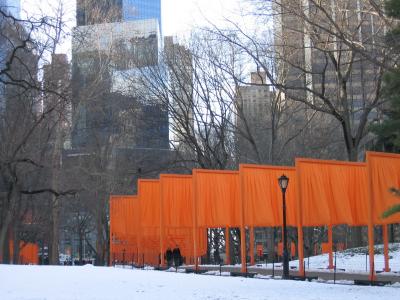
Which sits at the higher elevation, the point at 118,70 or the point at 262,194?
the point at 118,70

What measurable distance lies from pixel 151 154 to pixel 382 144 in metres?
22.5

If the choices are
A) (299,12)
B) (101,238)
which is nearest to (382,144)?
(299,12)

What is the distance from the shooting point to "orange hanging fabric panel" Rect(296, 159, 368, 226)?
79.4 feet

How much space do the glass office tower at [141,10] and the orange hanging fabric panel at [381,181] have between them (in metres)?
30.3

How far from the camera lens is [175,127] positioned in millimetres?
47250

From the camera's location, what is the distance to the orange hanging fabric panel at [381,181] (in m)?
20.8

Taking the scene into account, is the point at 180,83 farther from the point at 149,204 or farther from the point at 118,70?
the point at 149,204

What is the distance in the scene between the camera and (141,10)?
53188mm

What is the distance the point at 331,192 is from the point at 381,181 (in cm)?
384

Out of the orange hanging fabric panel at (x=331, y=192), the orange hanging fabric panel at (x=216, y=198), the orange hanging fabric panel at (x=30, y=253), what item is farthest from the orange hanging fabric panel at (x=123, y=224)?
the orange hanging fabric panel at (x=30, y=253)

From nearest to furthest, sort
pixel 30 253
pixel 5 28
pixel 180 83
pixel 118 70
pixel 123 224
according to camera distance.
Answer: pixel 5 28, pixel 123 224, pixel 180 83, pixel 118 70, pixel 30 253

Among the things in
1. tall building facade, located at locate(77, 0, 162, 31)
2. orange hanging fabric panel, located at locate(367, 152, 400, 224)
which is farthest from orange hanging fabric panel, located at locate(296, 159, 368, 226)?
tall building facade, located at locate(77, 0, 162, 31)

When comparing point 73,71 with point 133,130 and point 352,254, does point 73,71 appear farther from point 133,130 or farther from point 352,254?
point 352,254

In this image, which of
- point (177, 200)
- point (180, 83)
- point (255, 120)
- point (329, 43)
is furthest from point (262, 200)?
point (255, 120)
